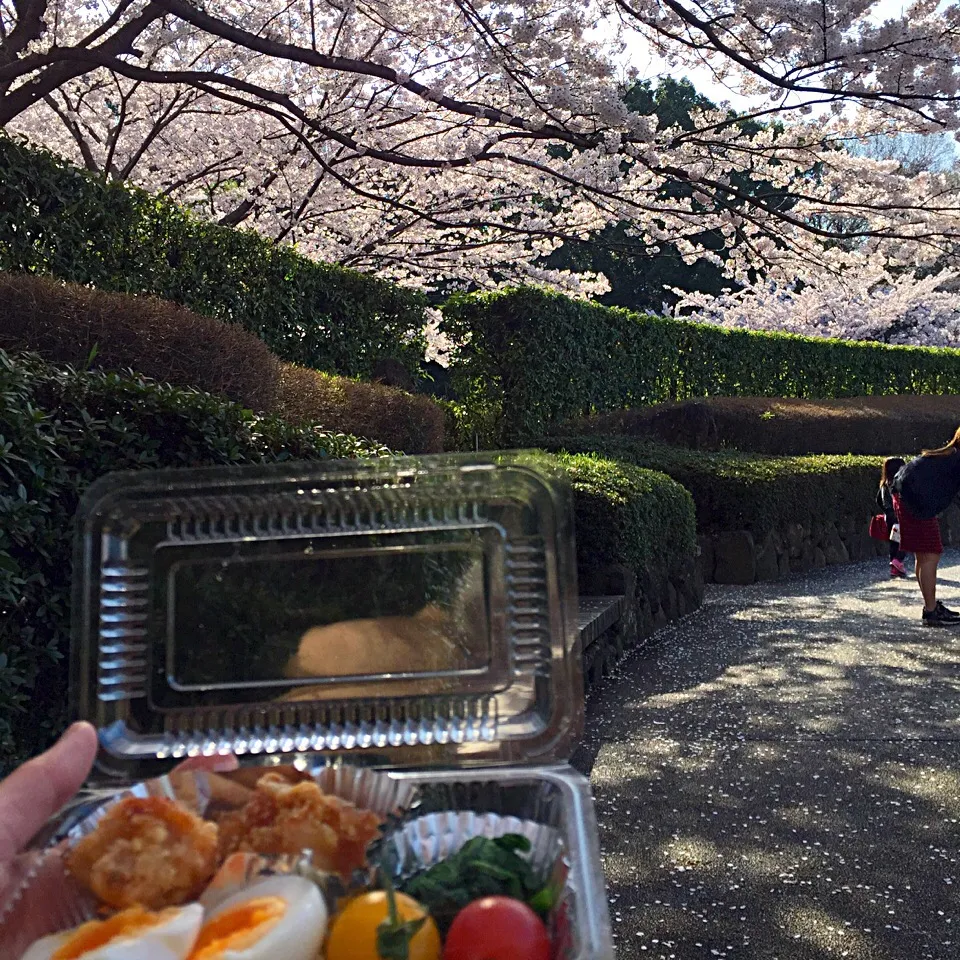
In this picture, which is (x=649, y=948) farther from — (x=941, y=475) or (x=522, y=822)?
(x=941, y=475)

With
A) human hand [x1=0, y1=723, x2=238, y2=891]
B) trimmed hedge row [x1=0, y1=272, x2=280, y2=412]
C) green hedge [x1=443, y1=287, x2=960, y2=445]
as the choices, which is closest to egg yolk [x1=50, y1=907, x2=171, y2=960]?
human hand [x1=0, y1=723, x2=238, y2=891]

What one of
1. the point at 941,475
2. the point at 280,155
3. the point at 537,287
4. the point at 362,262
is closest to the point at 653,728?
the point at 941,475

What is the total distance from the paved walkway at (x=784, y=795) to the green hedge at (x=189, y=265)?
135 inches

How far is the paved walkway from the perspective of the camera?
9.20 feet

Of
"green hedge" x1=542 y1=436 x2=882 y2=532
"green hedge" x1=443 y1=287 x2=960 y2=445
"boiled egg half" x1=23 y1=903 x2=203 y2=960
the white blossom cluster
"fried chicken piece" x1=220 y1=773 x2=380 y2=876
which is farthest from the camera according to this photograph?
the white blossom cluster

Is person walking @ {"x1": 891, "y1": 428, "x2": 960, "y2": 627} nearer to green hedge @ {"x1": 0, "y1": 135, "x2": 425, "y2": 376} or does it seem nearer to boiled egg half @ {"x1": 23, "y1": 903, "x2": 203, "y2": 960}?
green hedge @ {"x1": 0, "y1": 135, "x2": 425, "y2": 376}

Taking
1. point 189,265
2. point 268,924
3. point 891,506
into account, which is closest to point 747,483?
point 891,506

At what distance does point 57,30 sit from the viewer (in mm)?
9430

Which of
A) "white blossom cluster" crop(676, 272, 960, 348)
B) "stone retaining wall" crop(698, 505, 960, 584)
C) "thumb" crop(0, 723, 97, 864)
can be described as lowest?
"stone retaining wall" crop(698, 505, 960, 584)

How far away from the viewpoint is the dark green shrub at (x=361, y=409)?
6.00 metres

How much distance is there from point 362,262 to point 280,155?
2.43 meters

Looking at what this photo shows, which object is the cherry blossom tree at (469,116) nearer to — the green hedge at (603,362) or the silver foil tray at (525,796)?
the green hedge at (603,362)

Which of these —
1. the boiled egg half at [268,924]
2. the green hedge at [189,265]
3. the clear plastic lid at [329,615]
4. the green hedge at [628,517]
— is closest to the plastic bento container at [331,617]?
the clear plastic lid at [329,615]

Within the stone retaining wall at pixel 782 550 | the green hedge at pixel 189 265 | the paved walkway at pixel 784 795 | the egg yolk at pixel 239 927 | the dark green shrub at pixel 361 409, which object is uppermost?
the green hedge at pixel 189 265
